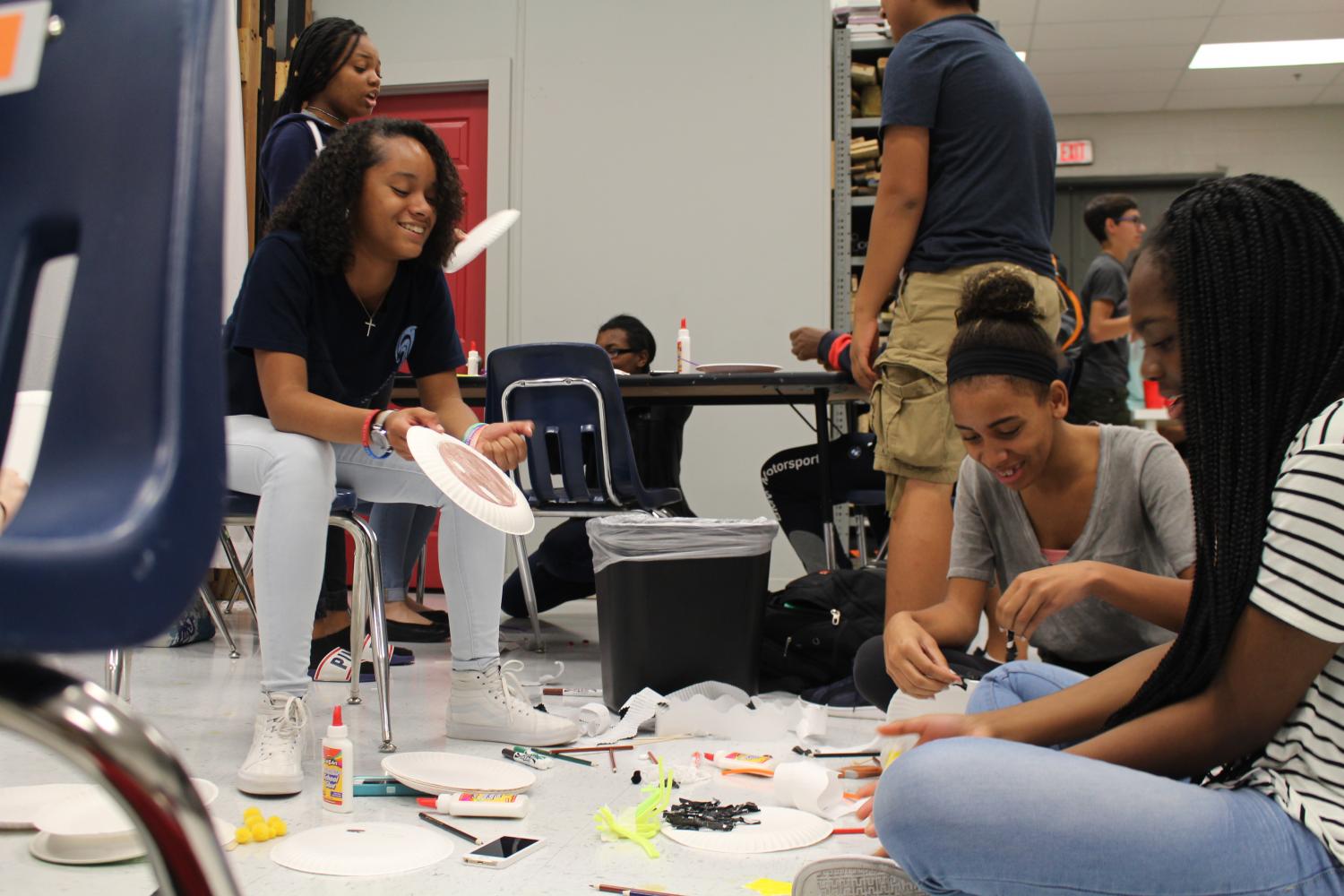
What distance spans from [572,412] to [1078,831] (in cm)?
211

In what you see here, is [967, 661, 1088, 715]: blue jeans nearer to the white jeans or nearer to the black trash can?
the white jeans

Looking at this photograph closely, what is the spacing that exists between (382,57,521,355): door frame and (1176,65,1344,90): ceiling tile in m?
4.51

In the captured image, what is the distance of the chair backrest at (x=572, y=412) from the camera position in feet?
9.16

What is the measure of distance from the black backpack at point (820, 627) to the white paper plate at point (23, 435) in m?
2.02

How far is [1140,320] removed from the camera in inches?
40.5

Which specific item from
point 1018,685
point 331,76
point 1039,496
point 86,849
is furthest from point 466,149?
point 1018,685

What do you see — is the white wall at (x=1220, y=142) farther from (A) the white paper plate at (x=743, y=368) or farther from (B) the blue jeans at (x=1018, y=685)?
(B) the blue jeans at (x=1018, y=685)

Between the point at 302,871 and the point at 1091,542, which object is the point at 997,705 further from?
the point at 302,871

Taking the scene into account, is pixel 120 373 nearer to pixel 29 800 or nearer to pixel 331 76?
pixel 29 800

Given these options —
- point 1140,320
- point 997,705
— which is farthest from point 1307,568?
point 997,705

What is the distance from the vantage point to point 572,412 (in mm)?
2836

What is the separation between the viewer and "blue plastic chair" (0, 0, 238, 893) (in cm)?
42

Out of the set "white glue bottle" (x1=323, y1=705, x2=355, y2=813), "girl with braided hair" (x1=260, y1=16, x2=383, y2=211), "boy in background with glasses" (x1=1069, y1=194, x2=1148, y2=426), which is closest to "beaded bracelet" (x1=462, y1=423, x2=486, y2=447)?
"white glue bottle" (x1=323, y1=705, x2=355, y2=813)

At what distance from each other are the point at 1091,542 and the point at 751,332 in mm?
3213
